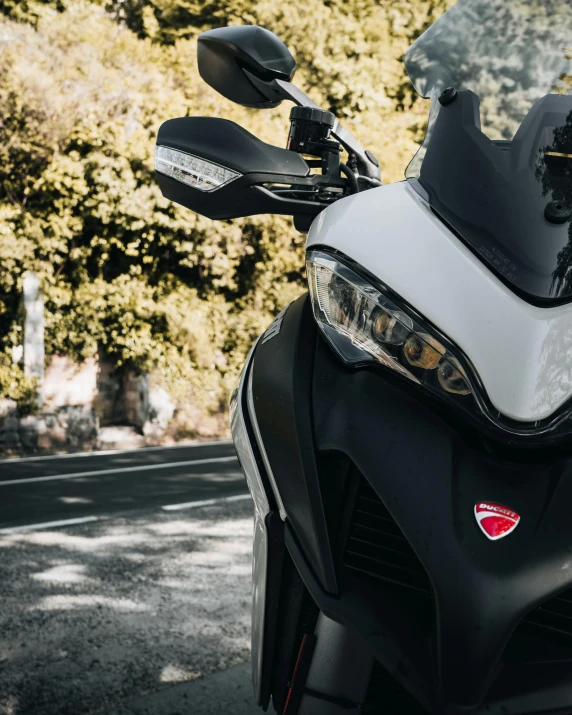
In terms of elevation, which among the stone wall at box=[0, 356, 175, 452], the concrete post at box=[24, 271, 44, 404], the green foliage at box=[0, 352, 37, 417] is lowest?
the stone wall at box=[0, 356, 175, 452]

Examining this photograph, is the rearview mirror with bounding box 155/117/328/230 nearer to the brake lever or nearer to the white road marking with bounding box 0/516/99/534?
the brake lever

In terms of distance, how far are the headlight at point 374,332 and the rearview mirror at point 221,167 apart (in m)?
0.27

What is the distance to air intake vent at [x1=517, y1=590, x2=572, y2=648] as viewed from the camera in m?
1.35

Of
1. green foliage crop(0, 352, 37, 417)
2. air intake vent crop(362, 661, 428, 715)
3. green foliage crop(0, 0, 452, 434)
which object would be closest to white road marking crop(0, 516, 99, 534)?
air intake vent crop(362, 661, 428, 715)

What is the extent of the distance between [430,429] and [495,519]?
171 mm

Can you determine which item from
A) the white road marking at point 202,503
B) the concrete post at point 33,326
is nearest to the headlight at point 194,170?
the white road marking at point 202,503

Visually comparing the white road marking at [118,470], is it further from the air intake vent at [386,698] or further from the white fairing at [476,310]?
the white fairing at [476,310]

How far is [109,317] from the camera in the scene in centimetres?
1409

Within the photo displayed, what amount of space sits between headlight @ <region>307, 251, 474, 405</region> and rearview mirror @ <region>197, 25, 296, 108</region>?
0.63 meters

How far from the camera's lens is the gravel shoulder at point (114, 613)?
3049mm

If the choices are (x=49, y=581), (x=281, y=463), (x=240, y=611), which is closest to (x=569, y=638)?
(x=281, y=463)

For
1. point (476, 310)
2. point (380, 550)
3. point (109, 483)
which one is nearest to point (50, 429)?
point (109, 483)

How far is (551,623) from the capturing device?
136 centimetres

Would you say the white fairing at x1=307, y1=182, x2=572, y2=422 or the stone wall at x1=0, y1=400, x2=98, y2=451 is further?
the stone wall at x1=0, y1=400, x2=98, y2=451
